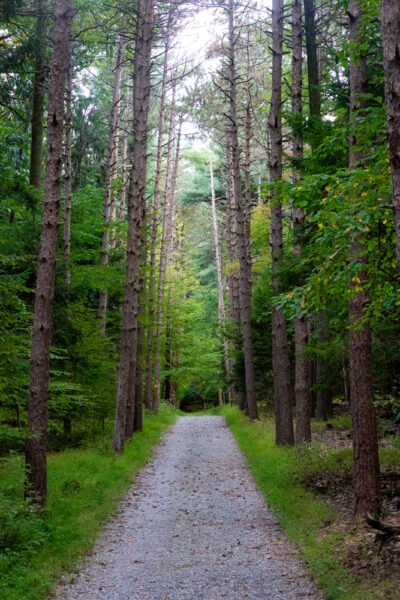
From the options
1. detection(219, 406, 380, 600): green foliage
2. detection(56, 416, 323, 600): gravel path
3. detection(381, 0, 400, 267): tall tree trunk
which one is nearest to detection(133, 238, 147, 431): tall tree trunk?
detection(219, 406, 380, 600): green foliage

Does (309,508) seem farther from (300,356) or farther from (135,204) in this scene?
(135,204)

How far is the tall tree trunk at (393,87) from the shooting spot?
3.85 m

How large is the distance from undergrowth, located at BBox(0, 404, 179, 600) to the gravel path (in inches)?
9.6

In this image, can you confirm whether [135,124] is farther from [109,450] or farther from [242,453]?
[242,453]

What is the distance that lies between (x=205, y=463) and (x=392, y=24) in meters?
11.2

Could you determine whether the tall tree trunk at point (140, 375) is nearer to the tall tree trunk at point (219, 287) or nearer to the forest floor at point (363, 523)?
the forest floor at point (363, 523)

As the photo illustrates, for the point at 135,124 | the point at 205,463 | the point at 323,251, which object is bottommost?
the point at 205,463

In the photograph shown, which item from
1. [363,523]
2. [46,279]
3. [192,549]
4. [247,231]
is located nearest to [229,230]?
[247,231]

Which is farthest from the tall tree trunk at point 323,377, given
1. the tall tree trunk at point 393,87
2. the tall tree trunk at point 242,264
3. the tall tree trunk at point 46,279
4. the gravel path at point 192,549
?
the tall tree trunk at point 393,87

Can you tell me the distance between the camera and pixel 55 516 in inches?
277

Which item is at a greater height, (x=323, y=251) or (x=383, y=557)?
(x=323, y=251)

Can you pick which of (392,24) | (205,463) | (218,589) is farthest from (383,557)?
(205,463)

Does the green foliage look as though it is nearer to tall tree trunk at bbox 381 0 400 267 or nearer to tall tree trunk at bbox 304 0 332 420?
tall tree trunk at bbox 381 0 400 267

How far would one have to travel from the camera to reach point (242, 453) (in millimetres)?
13875
